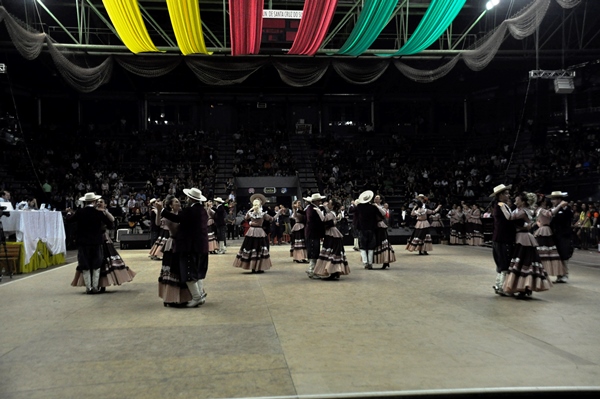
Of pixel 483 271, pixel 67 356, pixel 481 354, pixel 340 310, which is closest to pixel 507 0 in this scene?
pixel 483 271

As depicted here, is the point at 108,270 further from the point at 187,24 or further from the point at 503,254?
the point at 187,24

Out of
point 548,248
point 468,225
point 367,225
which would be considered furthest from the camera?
point 468,225

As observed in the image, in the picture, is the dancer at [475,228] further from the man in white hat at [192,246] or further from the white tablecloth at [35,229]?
the man in white hat at [192,246]

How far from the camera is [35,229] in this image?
13.0m

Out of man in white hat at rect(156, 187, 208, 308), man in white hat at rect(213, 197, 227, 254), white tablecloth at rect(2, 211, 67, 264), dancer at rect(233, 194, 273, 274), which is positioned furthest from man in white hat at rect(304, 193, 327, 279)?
white tablecloth at rect(2, 211, 67, 264)

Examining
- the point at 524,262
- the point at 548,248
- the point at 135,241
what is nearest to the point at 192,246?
the point at 524,262

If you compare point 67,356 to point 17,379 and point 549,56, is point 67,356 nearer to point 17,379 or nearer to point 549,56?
point 17,379

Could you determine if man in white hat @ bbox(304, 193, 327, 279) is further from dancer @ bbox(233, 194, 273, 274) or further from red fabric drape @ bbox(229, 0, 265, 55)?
red fabric drape @ bbox(229, 0, 265, 55)

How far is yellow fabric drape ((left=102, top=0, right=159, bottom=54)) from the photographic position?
45.8 feet

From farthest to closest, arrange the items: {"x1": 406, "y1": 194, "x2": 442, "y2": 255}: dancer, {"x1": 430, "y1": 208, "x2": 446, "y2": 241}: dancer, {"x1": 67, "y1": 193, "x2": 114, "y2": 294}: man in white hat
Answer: {"x1": 430, "y1": 208, "x2": 446, "y2": 241}: dancer → {"x1": 406, "y1": 194, "x2": 442, "y2": 255}: dancer → {"x1": 67, "y1": 193, "x2": 114, "y2": 294}: man in white hat

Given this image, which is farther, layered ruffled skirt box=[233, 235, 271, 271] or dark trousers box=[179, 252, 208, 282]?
layered ruffled skirt box=[233, 235, 271, 271]

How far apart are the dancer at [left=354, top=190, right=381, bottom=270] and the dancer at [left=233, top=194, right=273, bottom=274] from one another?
2191 millimetres

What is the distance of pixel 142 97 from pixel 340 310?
30.4 meters

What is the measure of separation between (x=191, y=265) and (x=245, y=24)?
9.38m
